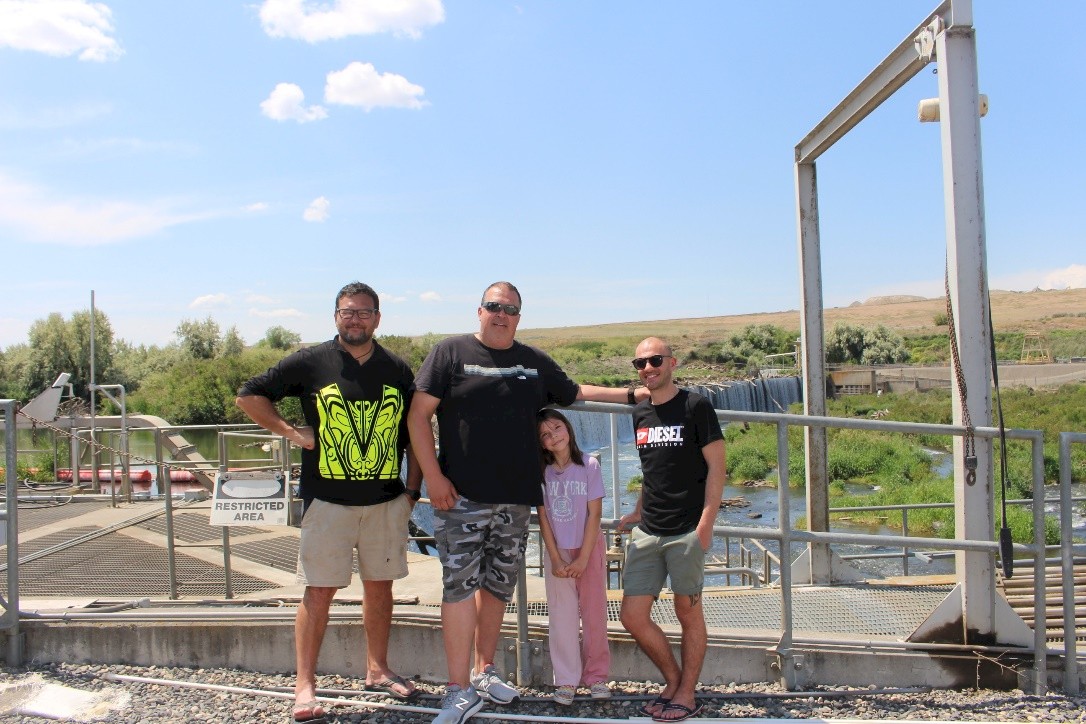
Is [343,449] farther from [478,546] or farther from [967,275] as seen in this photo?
[967,275]

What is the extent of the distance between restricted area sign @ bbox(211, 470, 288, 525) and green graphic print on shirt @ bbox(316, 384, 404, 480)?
114cm

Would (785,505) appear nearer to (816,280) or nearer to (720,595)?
(720,595)

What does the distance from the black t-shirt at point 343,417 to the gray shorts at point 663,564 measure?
3.53ft

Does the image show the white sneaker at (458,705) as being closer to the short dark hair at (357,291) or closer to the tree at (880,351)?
the short dark hair at (357,291)

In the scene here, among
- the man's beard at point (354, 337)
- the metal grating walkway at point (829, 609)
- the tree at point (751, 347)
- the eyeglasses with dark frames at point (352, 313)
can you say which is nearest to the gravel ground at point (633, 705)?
the metal grating walkway at point (829, 609)

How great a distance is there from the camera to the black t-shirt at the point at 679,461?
3445 mm

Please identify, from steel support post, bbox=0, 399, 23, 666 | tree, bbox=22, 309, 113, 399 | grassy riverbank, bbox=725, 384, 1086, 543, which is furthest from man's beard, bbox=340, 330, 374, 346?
tree, bbox=22, 309, 113, 399

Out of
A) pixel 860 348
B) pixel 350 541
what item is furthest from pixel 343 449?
pixel 860 348

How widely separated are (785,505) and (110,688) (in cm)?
321

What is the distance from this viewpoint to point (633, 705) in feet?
11.9

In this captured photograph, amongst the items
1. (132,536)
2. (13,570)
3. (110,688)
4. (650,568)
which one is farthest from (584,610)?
(132,536)

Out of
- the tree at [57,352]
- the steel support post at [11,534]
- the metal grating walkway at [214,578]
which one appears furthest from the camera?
the tree at [57,352]

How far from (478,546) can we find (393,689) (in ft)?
2.71

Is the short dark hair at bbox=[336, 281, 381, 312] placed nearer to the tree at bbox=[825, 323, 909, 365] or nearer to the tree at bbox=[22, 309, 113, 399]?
the tree at bbox=[22, 309, 113, 399]
